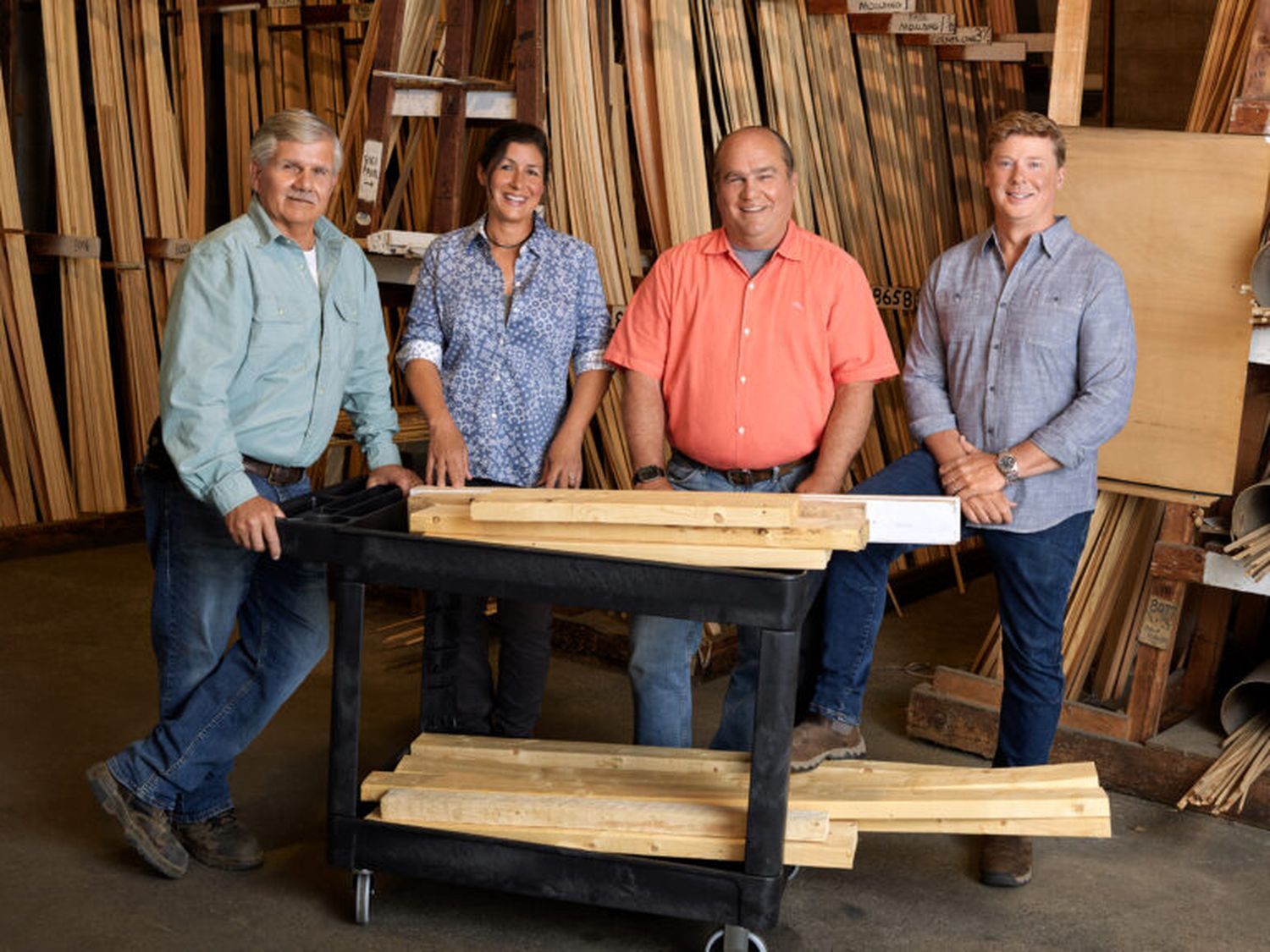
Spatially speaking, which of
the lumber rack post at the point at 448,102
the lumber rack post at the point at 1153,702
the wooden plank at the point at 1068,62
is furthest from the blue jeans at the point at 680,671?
the lumber rack post at the point at 448,102

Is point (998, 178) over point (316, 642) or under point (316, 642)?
over

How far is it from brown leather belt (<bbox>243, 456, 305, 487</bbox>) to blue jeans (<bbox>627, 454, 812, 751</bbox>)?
847mm

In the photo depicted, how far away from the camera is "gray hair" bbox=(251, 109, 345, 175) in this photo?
306cm

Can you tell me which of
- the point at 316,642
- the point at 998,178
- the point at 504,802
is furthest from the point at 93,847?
the point at 998,178

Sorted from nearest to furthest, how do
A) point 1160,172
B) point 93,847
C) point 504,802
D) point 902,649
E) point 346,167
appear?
1. point 504,802
2. point 93,847
3. point 1160,172
4. point 902,649
5. point 346,167

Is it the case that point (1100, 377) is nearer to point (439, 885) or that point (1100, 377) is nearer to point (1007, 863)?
point (1007, 863)

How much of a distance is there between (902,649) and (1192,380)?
198cm

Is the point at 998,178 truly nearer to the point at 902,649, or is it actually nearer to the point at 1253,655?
the point at 1253,655

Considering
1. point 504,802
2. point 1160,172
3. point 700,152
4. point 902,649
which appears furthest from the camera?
point 902,649

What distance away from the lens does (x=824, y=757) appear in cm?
343

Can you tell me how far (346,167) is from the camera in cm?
718

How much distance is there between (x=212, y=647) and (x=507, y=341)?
1053mm

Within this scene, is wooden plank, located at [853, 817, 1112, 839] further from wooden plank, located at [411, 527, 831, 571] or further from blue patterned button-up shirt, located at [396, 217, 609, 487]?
blue patterned button-up shirt, located at [396, 217, 609, 487]

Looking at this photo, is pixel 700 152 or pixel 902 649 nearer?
pixel 700 152
